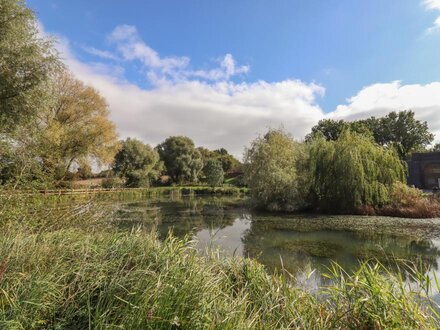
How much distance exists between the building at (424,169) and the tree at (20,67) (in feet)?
134

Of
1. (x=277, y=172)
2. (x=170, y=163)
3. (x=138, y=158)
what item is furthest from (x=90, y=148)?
(x=170, y=163)

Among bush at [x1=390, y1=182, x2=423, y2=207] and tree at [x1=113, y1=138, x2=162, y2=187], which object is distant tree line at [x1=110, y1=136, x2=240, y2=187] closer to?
tree at [x1=113, y1=138, x2=162, y2=187]

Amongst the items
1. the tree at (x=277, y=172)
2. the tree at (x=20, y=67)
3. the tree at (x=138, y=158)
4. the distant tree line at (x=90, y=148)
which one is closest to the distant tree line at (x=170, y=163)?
the tree at (x=138, y=158)

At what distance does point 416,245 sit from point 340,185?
27.4ft

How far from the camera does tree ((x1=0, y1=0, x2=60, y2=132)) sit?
31.4 feet

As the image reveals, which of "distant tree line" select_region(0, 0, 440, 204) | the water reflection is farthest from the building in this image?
the water reflection

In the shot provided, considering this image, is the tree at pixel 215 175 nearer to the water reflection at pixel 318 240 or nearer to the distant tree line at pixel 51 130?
the distant tree line at pixel 51 130

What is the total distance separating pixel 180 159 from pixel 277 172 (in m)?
31.7

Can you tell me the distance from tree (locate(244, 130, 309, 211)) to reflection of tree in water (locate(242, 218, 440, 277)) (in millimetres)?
7274

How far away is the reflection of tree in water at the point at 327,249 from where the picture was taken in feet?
25.2

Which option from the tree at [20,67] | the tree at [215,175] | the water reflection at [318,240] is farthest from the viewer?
the tree at [215,175]

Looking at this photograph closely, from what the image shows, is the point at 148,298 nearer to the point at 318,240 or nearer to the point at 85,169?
the point at 318,240

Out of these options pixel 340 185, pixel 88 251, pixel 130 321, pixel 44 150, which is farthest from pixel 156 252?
pixel 340 185

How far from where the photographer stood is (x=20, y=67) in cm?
986
